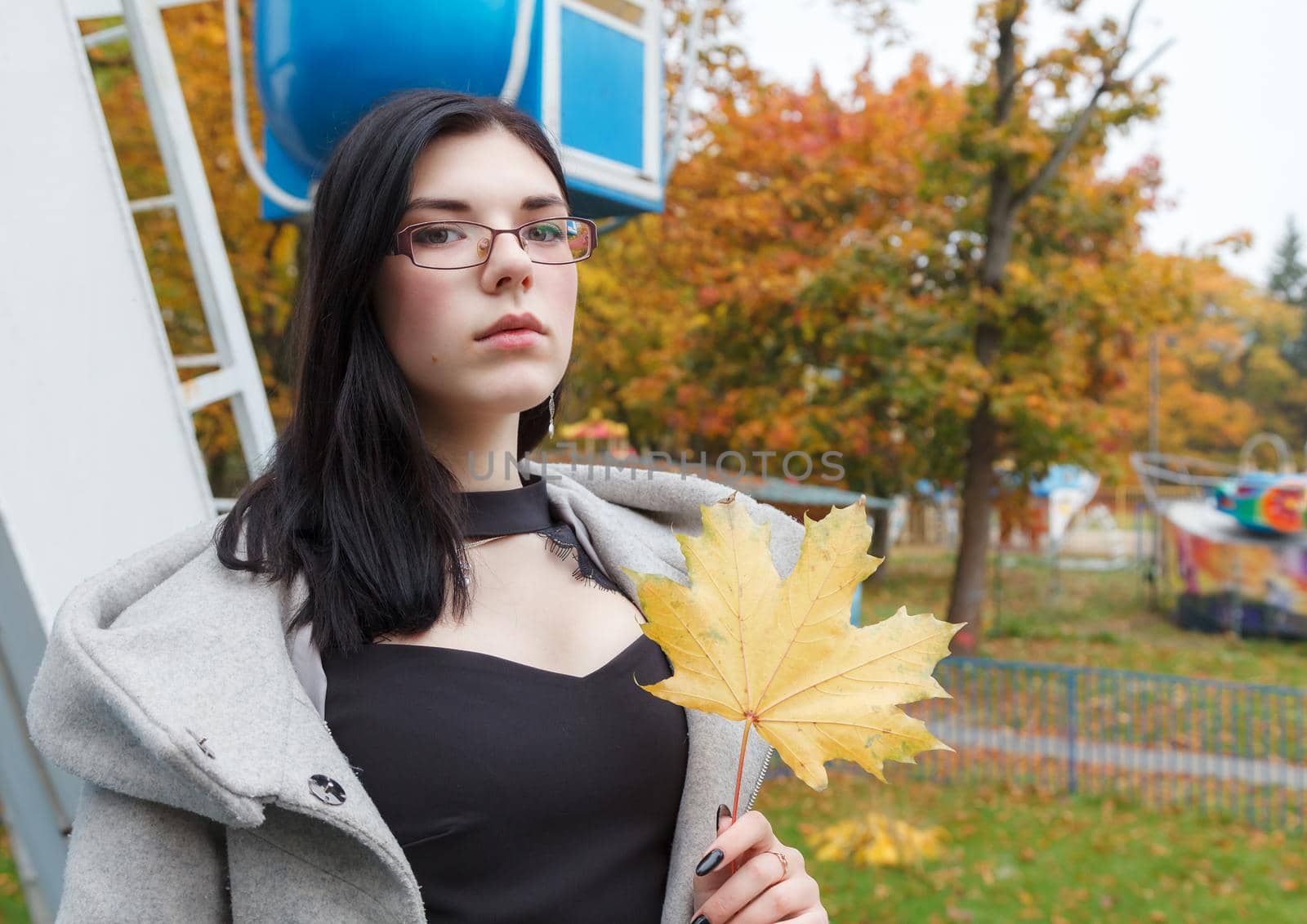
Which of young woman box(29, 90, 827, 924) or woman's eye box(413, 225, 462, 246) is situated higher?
woman's eye box(413, 225, 462, 246)

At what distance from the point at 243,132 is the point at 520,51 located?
1036 millimetres

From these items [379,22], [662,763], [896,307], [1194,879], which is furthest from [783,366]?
[662,763]

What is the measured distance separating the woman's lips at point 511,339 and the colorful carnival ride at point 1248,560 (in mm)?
14338

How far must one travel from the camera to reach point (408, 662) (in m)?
1.32

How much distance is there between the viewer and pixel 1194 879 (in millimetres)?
5973

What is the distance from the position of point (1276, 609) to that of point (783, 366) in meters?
7.15

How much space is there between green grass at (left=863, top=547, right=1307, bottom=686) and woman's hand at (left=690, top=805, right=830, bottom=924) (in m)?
7.38

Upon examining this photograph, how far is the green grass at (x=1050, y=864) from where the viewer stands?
5.52 metres

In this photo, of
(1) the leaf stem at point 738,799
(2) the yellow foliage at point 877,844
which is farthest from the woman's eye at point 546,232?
(2) the yellow foliage at point 877,844

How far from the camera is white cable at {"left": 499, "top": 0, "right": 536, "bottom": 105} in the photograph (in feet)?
8.30

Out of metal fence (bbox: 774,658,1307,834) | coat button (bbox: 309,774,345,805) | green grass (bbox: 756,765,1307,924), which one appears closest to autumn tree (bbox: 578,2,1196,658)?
metal fence (bbox: 774,658,1307,834)

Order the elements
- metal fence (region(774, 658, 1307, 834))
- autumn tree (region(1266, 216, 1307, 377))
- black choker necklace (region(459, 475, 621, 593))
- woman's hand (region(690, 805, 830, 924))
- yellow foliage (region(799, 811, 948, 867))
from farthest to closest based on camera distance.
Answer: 1. autumn tree (region(1266, 216, 1307, 377))
2. metal fence (region(774, 658, 1307, 834))
3. yellow foliage (region(799, 811, 948, 867))
4. black choker necklace (region(459, 475, 621, 593))
5. woman's hand (region(690, 805, 830, 924))

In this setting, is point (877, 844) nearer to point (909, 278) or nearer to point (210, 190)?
point (210, 190)

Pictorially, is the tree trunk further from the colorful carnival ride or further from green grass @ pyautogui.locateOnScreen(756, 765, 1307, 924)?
the colorful carnival ride
